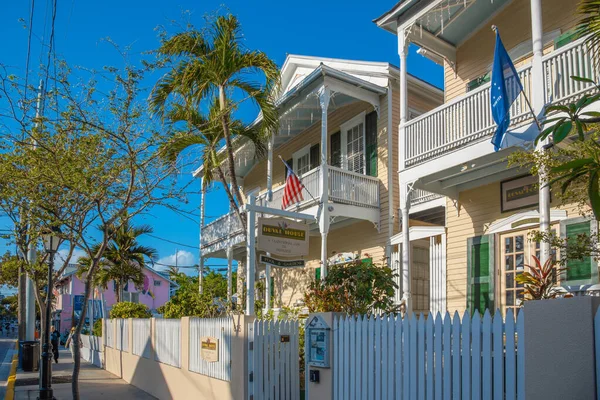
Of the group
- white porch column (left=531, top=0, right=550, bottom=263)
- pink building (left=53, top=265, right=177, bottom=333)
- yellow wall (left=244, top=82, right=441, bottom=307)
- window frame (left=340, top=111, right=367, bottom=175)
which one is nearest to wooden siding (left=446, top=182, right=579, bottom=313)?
yellow wall (left=244, top=82, right=441, bottom=307)

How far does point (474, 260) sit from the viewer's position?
12.4 metres

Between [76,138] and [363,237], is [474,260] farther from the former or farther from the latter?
[76,138]

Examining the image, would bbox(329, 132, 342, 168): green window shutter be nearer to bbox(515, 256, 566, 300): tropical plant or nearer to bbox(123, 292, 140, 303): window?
bbox(515, 256, 566, 300): tropical plant

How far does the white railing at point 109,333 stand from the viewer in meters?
19.5

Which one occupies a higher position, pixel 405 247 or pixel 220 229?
pixel 220 229

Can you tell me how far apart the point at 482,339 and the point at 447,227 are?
820cm

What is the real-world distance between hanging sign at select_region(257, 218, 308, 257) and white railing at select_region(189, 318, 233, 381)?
1399 mm

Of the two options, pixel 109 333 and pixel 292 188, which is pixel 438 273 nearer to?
pixel 292 188

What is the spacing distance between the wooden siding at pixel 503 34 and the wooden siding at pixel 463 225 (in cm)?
257

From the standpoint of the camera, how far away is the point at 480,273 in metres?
12.2

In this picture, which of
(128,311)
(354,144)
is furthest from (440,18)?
(128,311)

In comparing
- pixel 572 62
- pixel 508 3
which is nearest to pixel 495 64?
pixel 572 62

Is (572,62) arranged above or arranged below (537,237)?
above

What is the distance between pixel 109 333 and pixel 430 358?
1640 centimetres
